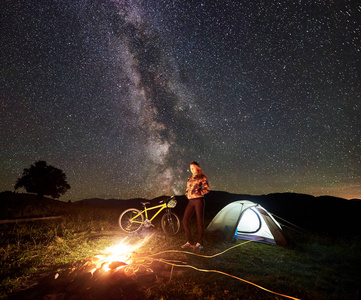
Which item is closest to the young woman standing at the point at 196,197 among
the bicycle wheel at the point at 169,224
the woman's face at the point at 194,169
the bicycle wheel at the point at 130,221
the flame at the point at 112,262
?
the woman's face at the point at 194,169

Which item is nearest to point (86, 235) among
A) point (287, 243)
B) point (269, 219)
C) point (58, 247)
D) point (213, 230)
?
point (58, 247)

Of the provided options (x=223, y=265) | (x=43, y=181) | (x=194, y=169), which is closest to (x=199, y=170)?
(x=194, y=169)

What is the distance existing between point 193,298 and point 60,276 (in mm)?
2337

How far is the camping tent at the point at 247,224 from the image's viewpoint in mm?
7184

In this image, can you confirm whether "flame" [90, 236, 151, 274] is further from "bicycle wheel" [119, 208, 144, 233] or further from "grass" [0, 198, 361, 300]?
"bicycle wheel" [119, 208, 144, 233]

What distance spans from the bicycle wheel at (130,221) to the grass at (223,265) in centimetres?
36

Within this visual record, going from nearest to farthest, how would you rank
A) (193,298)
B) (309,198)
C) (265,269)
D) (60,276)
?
(193,298) < (60,276) < (265,269) < (309,198)

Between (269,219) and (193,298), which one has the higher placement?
(269,219)

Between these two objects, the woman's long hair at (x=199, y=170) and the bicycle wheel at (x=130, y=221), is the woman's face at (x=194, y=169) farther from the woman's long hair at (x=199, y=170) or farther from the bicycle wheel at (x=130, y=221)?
the bicycle wheel at (x=130, y=221)

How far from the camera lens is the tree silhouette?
33156 millimetres

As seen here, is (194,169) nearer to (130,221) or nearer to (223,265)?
(223,265)

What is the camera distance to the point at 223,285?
379 cm

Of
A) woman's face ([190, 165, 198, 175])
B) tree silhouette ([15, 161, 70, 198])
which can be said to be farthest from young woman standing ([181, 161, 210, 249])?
tree silhouette ([15, 161, 70, 198])

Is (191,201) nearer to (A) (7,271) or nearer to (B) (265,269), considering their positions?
(B) (265,269)
